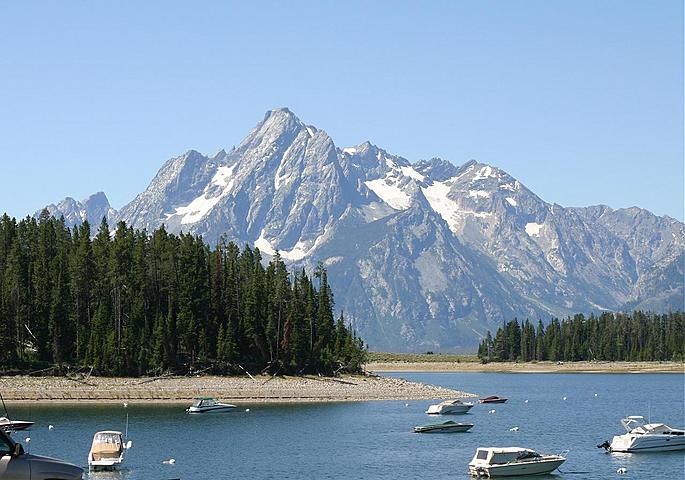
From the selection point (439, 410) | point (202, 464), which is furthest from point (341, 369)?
point (202, 464)

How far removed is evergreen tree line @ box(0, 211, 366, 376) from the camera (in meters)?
146

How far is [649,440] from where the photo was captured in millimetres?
89250

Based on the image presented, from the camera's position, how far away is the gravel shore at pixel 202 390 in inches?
5138

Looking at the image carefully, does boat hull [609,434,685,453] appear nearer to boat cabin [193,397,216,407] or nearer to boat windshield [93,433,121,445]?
boat windshield [93,433,121,445]

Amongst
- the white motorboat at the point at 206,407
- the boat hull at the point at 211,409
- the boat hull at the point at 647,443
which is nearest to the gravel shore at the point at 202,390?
the boat hull at the point at 211,409

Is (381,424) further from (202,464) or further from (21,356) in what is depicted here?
(21,356)

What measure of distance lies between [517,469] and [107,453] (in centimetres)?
2925

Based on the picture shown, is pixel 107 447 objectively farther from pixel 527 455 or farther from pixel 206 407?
pixel 206 407

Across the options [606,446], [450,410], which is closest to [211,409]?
[450,410]

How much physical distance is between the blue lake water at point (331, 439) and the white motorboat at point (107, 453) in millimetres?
1269

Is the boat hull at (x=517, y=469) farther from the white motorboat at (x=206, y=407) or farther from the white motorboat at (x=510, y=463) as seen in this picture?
the white motorboat at (x=206, y=407)

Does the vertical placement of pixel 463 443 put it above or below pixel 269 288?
below

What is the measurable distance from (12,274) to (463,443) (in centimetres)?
8058

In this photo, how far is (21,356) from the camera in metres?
144
